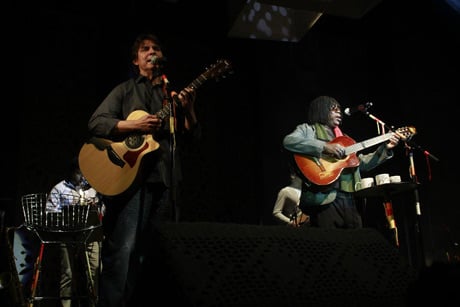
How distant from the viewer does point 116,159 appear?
2.58m

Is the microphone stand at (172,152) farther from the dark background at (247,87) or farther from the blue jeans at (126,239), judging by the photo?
the dark background at (247,87)

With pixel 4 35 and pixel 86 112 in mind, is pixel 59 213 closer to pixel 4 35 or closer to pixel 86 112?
pixel 86 112

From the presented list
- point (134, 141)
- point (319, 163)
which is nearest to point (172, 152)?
point (134, 141)

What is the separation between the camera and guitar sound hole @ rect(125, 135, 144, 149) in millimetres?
2572

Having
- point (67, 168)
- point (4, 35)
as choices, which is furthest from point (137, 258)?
point (4, 35)

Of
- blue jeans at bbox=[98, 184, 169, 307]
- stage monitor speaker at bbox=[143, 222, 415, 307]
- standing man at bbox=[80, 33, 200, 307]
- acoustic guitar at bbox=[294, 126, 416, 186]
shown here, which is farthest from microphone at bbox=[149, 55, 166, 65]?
stage monitor speaker at bbox=[143, 222, 415, 307]

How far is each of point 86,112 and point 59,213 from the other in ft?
8.65

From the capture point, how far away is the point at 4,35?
5.16 m

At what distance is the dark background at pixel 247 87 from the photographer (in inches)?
204

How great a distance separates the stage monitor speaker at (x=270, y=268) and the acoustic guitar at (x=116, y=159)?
3.82 ft

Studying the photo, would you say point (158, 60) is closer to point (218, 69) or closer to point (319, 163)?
point (218, 69)

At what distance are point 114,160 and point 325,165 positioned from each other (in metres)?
1.60

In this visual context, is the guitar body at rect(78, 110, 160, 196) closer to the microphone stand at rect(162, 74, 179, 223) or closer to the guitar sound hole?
the guitar sound hole

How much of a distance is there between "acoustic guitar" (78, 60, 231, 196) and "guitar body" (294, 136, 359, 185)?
3.74 ft
